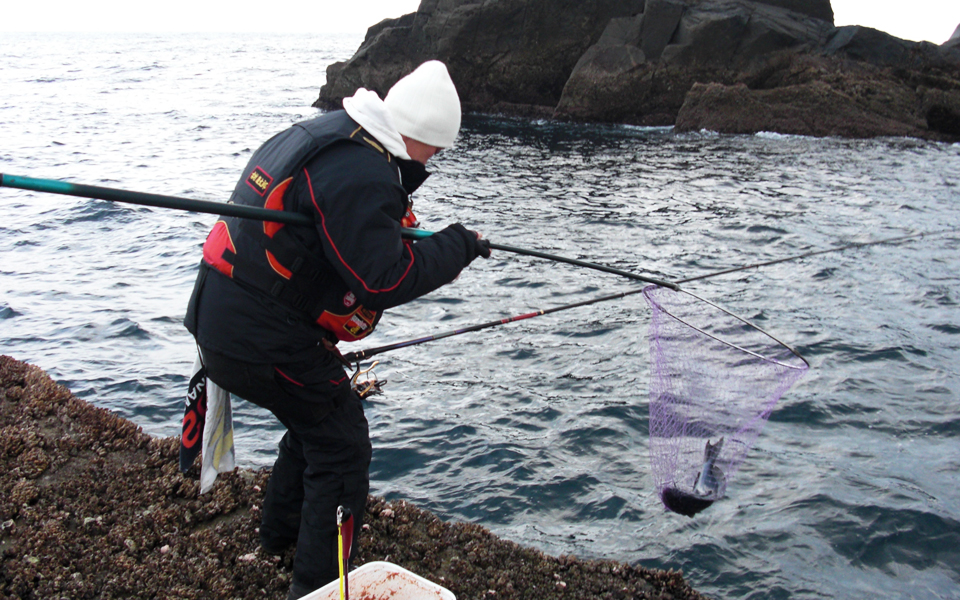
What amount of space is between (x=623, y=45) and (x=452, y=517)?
32.1 m

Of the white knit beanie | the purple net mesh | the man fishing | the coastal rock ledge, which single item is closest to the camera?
the man fishing

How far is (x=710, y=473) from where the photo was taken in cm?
500

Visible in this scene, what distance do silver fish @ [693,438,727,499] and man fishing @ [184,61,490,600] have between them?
8.40ft

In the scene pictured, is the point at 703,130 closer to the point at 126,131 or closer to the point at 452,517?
the point at 126,131

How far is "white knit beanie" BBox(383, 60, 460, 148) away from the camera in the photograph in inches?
128

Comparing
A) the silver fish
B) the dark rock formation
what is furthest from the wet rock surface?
the dark rock formation

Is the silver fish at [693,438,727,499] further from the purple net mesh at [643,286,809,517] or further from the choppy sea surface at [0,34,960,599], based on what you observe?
the choppy sea surface at [0,34,960,599]

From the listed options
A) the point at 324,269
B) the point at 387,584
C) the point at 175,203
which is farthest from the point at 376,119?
the point at 387,584

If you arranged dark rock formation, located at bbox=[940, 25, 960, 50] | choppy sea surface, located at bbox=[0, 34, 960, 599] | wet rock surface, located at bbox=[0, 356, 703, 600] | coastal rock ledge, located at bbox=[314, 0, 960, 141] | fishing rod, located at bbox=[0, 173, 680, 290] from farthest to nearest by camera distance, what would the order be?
1. dark rock formation, located at bbox=[940, 25, 960, 50]
2. coastal rock ledge, located at bbox=[314, 0, 960, 141]
3. choppy sea surface, located at bbox=[0, 34, 960, 599]
4. wet rock surface, located at bbox=[0, 356, 703, 600]
5. fishing rod, located at bbox=[0, 173, 680, 290]

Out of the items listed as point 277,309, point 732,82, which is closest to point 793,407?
point 277,309

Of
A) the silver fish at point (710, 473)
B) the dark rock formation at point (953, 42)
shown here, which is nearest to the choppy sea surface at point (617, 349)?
the silver fish at point (710, 473)

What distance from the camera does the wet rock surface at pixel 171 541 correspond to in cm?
401

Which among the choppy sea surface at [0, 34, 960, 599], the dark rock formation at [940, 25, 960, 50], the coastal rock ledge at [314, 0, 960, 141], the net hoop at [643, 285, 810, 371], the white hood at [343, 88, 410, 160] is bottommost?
the choppy sea surface at [0, 34, 960, 599]

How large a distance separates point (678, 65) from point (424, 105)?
32.1 metres
